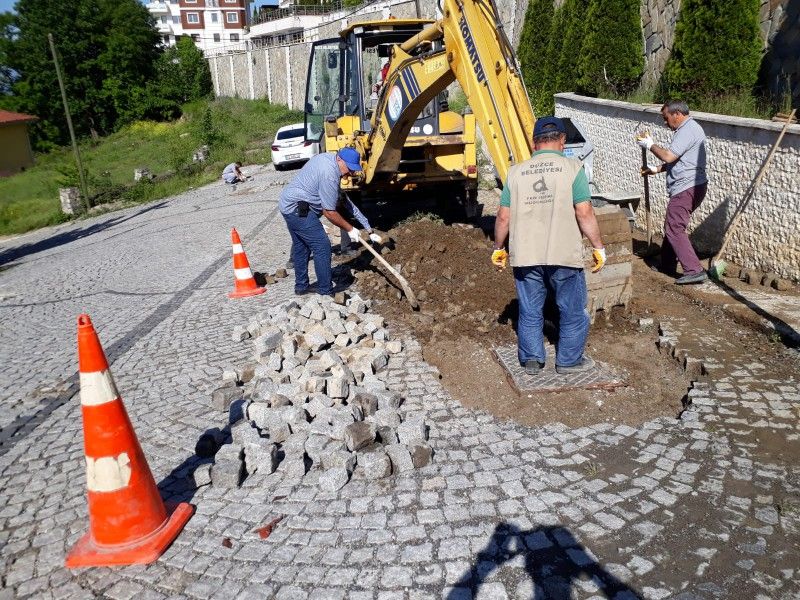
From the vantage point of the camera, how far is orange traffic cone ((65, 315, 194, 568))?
9.50 feet

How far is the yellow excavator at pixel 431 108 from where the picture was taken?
5211 mm

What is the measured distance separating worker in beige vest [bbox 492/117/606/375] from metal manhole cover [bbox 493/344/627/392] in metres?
0.06

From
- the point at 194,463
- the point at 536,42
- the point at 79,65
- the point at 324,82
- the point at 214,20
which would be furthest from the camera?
the point at 214,20

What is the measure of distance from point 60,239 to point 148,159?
15114 millimetres

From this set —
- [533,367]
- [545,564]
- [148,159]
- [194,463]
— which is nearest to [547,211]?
[533,367]

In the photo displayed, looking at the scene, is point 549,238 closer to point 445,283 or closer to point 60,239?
point 445,283

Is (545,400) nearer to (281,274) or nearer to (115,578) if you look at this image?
(115,578)

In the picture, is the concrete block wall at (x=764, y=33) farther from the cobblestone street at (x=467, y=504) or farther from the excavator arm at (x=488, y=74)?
the cobblestone street at (x=467, y=504)

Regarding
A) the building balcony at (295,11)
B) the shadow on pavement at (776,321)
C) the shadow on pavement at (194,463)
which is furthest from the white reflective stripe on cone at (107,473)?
the building balcony at (295,11)

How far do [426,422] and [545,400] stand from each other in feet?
2.94

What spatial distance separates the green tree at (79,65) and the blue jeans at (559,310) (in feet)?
149

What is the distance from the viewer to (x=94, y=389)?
290cm

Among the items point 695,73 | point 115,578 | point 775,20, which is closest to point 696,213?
point 695,73

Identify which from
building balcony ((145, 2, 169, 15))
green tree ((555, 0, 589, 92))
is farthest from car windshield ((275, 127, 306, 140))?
building balcony ((145, 2, 169, 15))
